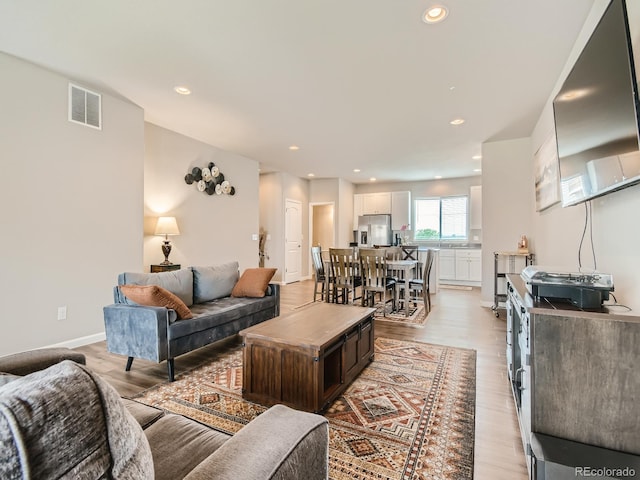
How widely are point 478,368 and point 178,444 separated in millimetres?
2535

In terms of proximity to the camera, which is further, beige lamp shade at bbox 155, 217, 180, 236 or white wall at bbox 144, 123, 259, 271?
white wall at bbox 144, 123, 259, 271

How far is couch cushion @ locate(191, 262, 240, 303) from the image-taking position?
339 cm

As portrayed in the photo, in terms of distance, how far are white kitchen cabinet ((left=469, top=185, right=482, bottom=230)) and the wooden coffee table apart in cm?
639

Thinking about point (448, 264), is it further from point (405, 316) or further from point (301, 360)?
Result: point (301, 360)

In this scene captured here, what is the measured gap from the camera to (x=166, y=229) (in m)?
4.41

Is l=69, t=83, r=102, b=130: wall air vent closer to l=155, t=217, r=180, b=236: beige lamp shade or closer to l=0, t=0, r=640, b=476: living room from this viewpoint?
l=0, t=0, r=640, b=476: living room

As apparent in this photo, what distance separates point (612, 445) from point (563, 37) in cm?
284

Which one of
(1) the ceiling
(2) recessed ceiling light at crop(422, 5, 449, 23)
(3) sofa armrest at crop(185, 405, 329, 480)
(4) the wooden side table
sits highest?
(1) the ceiling

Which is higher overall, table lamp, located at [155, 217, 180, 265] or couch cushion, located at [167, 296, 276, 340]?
table lamp, located at [155, 217, 180, 265]

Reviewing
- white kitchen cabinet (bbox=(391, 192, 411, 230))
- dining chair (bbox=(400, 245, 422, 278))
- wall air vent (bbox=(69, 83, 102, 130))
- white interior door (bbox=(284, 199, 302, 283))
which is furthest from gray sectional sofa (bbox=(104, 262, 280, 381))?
white kitchen cabinet (bbox=(391, 192, 411, 230))

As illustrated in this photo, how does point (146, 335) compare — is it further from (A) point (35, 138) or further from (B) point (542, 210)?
(B) point (542, 210)

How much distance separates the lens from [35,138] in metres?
3.02

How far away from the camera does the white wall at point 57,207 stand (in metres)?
2.86

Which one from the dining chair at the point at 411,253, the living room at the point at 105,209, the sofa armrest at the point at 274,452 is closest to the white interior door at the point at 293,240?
the living room at the point at 105,209
